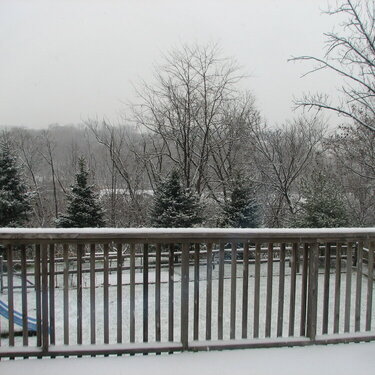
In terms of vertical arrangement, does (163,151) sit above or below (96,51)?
below

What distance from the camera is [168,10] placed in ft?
35.4

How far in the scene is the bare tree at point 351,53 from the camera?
727cm

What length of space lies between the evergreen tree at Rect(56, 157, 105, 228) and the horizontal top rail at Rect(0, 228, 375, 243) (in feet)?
39.2

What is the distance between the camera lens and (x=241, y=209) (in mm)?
13562

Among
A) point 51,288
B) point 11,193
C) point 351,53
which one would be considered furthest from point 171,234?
point 11,193

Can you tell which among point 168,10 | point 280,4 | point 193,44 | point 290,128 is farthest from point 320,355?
point 290,128

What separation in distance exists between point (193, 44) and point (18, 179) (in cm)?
1064

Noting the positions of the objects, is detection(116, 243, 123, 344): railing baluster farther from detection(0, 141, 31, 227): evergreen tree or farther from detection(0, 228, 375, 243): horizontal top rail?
detection(0, 141, 31, 227): evergreen tree

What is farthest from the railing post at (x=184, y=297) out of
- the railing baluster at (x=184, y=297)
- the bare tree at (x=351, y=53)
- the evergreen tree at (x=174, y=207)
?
the evergreen tree at (x=174, y=207)

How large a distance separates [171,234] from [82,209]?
40.7 feet

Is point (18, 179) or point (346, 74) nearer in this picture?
point (346, 74)

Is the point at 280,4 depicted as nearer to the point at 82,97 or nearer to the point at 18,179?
the point at 18,179

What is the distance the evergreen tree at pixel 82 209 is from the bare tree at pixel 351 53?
9.17m

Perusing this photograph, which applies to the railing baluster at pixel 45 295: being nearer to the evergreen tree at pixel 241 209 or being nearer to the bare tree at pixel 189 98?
the evergreen tree at pixel 241 209
